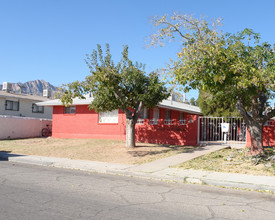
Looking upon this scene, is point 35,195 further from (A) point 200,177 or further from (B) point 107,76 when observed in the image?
(B) point 107,76

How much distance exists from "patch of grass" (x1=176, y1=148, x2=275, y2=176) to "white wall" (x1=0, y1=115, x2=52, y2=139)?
58.0 feet

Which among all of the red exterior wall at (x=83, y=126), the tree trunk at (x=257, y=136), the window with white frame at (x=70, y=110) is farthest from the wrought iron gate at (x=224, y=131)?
the window with white frame at (x=70, y=110)

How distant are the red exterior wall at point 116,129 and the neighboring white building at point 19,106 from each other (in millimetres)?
8138

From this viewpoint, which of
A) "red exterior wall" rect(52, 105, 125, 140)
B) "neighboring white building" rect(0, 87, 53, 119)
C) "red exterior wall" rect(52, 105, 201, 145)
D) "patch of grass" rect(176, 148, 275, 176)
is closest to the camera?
"patch of grass" rect(176, 148, 275, 176)

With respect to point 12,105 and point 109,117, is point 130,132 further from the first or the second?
point 12,105

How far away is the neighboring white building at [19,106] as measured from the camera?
29812 millimetres

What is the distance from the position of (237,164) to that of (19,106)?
86.0 feet

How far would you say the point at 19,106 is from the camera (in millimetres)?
31391

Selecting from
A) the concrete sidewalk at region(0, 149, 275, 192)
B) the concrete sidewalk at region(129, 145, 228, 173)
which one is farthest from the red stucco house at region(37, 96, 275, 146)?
the concrete sidewalk at region(0, 149, 275, 192)

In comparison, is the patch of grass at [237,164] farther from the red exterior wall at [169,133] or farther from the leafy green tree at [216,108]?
the leafy green tree at [216,108]

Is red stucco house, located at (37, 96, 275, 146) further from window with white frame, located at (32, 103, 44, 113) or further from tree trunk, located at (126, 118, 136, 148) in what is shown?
window with white frame, located at (32, 103, 44, 113)

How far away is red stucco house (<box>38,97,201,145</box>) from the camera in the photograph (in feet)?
59.5

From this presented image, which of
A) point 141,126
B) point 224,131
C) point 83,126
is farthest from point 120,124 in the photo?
point 224,131

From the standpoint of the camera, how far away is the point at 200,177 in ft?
30.1
